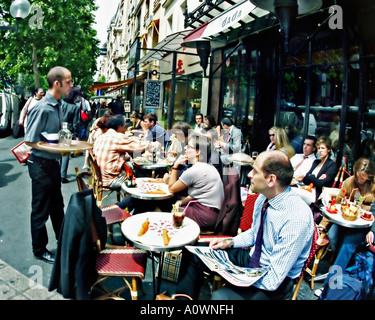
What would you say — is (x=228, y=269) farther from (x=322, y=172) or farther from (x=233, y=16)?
(x=233, y=16)

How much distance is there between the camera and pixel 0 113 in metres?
12.1

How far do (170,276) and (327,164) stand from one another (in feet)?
9.24

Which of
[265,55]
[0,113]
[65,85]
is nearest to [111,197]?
[65,85]

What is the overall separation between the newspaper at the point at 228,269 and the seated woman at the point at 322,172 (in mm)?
2461

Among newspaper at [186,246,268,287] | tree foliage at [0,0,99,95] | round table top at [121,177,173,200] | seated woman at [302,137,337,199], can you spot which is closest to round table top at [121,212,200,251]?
newspaper at [186,246,268,287]

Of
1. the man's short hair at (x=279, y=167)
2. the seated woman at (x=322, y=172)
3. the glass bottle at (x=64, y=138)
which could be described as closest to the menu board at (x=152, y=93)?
the seated woman at (x=322, y=172)

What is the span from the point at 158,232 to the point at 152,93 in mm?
8851

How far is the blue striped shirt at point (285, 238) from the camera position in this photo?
6.70 ft

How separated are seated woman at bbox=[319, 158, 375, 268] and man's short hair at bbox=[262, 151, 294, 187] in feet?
5.46

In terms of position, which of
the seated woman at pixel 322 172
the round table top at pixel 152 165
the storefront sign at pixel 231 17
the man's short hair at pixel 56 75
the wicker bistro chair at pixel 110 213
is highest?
the storefront sign at pixel 231 17

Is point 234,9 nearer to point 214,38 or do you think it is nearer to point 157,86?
point 214,38

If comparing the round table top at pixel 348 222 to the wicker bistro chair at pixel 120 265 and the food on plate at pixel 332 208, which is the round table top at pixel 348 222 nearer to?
the food on plate at pixel 332 208

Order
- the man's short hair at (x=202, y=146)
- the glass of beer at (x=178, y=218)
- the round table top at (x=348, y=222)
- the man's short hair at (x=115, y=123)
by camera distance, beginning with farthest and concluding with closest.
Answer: the man's short hair at (x=115, y=123) < the man's short hair at (x=202, y=146) < the round table top at (x=348, y=222) < the glass of beer at (x=178, y=218)

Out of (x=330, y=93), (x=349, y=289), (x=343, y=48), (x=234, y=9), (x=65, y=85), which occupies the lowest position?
(x=349, y=289)
